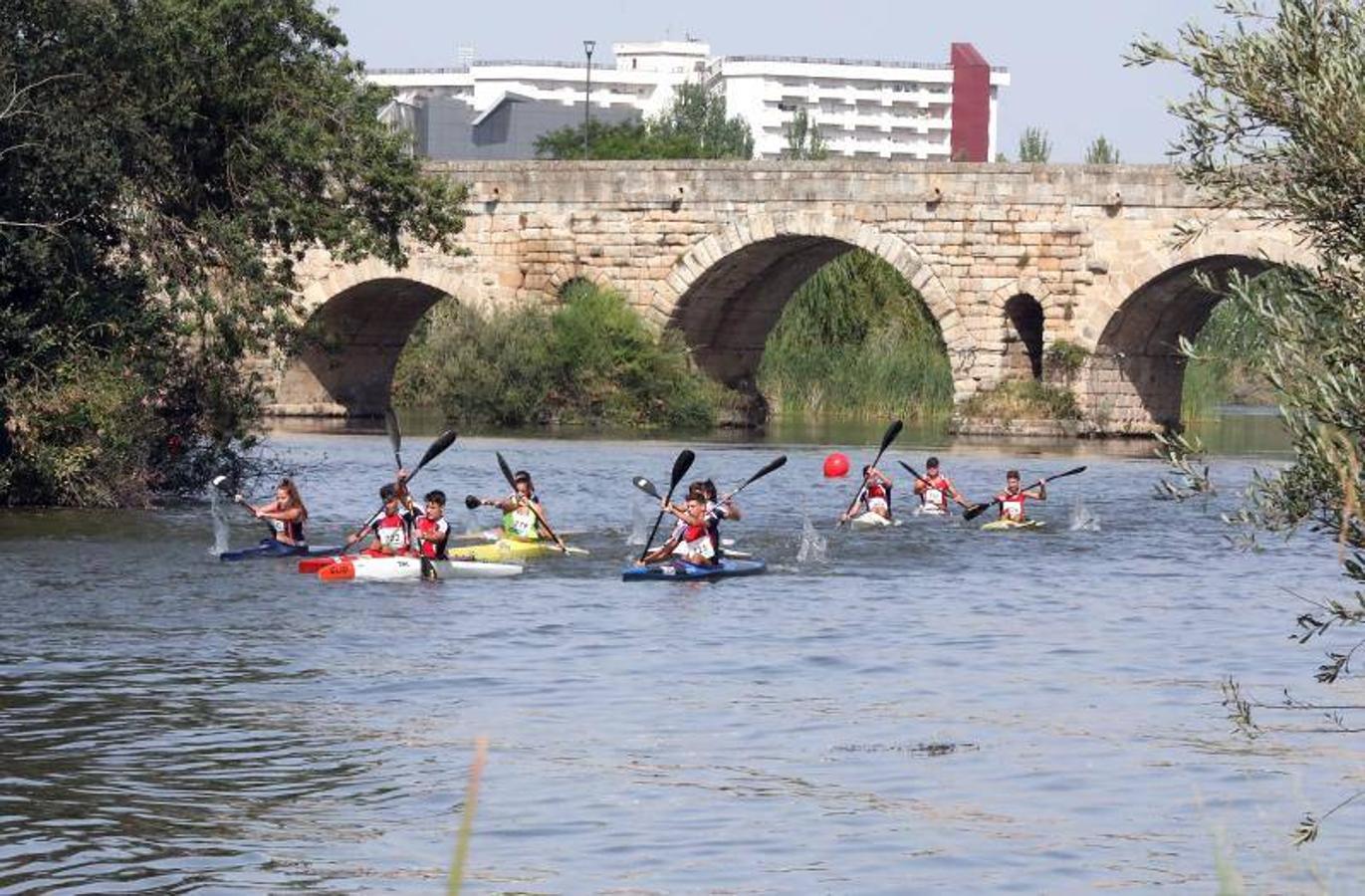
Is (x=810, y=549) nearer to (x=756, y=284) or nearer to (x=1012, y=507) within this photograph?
(x=1012, y=507)

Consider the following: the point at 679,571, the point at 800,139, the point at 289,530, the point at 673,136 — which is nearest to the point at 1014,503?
the point at 679,571

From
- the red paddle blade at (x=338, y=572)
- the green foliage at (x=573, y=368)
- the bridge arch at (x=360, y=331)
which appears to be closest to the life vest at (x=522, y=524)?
the red paddle blade at (x=338, y=572)

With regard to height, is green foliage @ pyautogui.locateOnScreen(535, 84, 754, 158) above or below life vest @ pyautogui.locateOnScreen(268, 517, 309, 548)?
above

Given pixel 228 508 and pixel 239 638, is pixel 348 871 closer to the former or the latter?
pixel 239 638

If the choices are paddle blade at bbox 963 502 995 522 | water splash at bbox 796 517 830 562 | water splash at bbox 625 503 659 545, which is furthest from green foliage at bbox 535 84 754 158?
water splash at bbox 796 517 830 562

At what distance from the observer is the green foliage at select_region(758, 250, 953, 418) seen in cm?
4962

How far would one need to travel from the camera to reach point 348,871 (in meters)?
10.2

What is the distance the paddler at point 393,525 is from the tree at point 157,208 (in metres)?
3.26

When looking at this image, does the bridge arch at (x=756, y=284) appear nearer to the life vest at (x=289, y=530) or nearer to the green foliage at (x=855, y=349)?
the green foliage at (x=855, y=349)

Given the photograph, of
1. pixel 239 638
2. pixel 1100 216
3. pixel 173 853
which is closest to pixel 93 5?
pixel 239 638

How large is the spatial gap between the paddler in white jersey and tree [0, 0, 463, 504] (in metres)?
3.23

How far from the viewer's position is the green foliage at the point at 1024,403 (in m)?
41.6

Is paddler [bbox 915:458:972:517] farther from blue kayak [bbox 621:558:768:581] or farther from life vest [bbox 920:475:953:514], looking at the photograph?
blue kayak [bbox 621:558:768:581]

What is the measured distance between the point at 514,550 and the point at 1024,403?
20279mm
